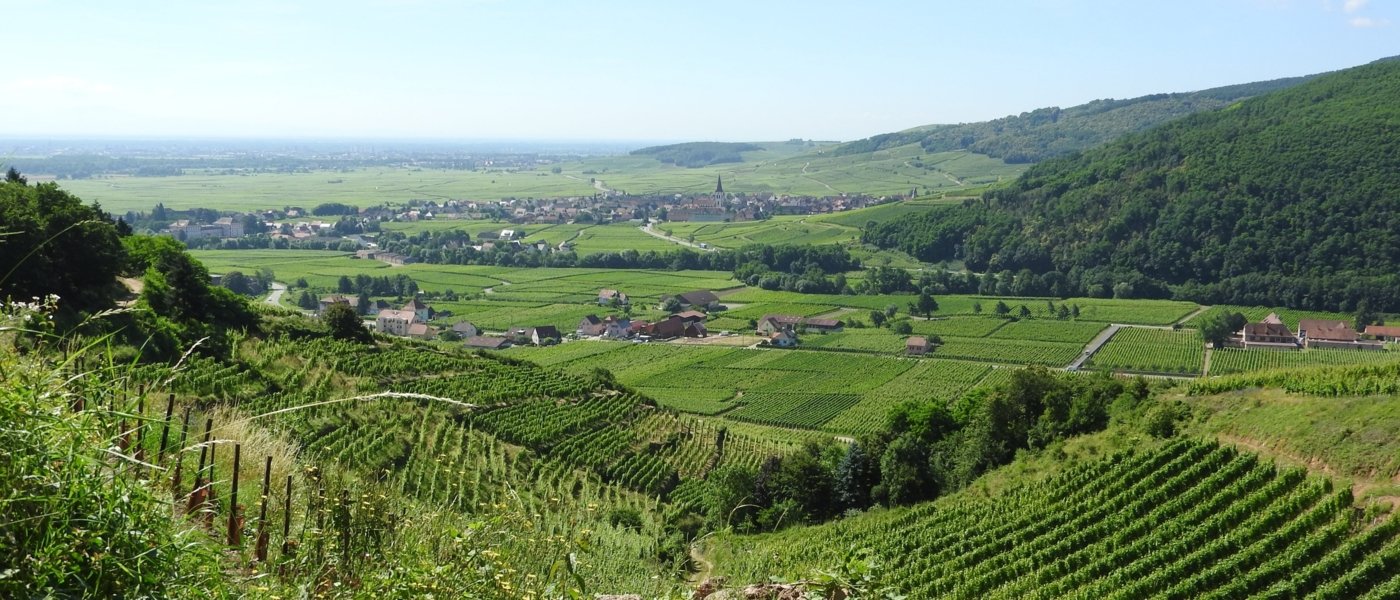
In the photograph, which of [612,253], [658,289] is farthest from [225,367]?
[612,253]

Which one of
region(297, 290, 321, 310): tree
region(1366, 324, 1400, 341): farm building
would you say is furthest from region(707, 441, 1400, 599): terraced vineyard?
region(297, 290, 321, 310): tree

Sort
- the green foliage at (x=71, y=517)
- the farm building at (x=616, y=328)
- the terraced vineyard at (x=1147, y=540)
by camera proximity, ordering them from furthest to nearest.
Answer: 1. the farm building at (x=616, y=328)
2. the terraced vineyard at (x=1147, y=540)
3. the green foliage at (x=71, y=517)

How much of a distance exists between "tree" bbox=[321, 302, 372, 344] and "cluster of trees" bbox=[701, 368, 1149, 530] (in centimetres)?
1160

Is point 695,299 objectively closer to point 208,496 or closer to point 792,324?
point 792,324

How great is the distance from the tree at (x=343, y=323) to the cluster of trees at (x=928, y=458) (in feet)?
38.0

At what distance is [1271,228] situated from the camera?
82.4 metres

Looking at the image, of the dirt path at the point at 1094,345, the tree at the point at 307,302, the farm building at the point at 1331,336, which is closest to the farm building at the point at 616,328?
the tree at the point at 307,302

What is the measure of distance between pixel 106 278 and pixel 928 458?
64.3 ft

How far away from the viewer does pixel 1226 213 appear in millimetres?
86688

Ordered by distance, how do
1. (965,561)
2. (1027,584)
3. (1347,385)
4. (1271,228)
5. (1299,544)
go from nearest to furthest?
1. (1299,544)
2. (1027,584)
3. (965,561)
4. (1347,385)
5. (1271,228)

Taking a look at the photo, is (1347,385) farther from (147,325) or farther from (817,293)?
(817,293)

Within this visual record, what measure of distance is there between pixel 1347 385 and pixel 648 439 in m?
18.3

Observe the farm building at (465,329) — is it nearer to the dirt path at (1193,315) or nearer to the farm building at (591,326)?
the farm building at (591,326)

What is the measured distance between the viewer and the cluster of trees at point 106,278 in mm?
17109
